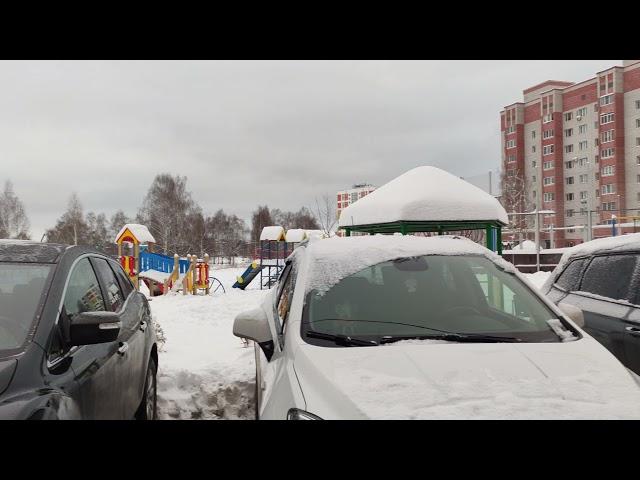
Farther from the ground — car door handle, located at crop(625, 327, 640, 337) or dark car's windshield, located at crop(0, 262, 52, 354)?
dark car's windshield, located at crop(0, 262, 52, 354)

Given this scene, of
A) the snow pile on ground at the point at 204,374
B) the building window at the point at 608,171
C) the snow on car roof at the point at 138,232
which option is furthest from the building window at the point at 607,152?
the snow pile on ground at the point at 204,374

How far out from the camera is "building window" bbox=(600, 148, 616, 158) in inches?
2483

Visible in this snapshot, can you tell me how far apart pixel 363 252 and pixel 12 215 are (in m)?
44.2

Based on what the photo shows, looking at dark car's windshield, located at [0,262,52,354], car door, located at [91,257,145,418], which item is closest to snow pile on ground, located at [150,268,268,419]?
car door, located at [91,257,145,418]

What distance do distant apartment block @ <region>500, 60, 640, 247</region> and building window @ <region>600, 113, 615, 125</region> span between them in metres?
0.09

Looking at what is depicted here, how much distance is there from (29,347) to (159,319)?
10.1 meters

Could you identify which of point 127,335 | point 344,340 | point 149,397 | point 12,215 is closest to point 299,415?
point 344,340

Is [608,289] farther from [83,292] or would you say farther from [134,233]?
[134,233]

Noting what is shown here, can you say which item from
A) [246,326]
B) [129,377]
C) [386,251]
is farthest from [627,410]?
[129,377]

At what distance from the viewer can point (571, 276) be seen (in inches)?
196

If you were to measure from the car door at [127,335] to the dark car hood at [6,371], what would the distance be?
103 cm

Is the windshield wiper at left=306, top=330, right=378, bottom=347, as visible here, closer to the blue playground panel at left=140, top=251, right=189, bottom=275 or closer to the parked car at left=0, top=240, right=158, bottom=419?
the parked car at left=0, top=240, right=158, bottom=419

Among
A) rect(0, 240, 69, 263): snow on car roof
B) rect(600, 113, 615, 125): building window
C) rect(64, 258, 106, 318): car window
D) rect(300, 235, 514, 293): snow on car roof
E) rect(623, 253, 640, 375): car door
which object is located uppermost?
rect(600, 113, 615, 125): building window
